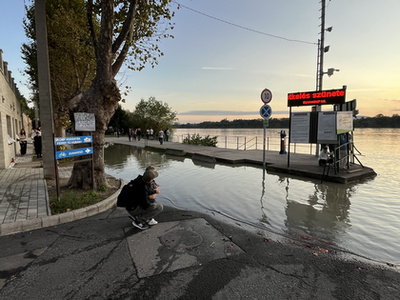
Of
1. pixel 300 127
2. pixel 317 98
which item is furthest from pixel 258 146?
pixel 317 98

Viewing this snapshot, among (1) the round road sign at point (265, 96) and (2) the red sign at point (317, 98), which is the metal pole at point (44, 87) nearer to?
(1) the round road sign at point (265, 96)

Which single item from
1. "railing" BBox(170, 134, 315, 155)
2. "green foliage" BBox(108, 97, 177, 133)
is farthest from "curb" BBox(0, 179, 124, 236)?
"green foliage" BBox(108, 97, 177, 133)

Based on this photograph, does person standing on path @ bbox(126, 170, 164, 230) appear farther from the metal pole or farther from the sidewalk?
the metal pole

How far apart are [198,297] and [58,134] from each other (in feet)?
65.1

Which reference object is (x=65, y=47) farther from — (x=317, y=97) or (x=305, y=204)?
(x=305, y=204)

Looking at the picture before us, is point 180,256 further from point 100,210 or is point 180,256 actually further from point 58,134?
point 58,134

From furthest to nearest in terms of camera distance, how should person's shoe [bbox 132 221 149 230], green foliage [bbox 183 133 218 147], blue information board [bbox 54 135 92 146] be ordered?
green foliage [bbox 183 133 218 147], blue information board [bbox 54 135 92 146], person's shoe [bbox 132 221 149 230]

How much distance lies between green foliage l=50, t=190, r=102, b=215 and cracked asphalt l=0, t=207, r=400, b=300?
739 millimetres

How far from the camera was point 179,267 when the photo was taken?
329 centimetres

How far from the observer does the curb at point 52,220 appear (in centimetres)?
442

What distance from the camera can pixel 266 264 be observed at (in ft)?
11.2

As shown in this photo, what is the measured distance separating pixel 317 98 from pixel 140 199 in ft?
31.7

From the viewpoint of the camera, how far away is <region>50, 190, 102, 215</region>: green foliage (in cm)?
531

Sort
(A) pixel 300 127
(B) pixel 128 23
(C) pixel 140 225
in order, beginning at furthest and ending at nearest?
(A) pixel 300 127 → (B) pixel 128 23 → (C) pixel 140 225
